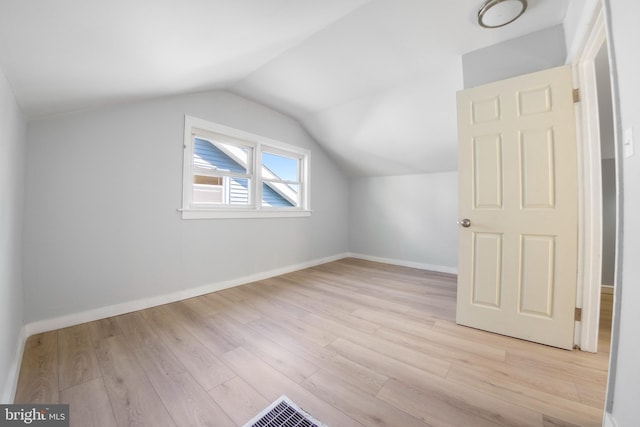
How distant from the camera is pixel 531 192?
1716 millimetres

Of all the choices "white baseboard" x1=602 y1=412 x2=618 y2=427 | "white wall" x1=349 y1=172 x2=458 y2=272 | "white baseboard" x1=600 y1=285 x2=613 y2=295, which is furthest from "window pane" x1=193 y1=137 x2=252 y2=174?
"white baseboard" x1=600 y1=285 x2=613 y2=295

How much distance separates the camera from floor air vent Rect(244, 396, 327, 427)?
1.04 metres

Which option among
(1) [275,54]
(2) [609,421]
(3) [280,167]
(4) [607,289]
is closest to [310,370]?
(2) [609,421]

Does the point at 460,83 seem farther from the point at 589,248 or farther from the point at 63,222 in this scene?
the point at 63,222

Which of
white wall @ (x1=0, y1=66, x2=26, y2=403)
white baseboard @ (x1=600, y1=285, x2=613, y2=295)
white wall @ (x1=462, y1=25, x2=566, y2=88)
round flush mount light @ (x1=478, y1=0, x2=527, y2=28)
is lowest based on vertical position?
white baseboard @ (x1=600, y1=285, x2=613, y2=295)

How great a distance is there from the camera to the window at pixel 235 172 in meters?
2.66

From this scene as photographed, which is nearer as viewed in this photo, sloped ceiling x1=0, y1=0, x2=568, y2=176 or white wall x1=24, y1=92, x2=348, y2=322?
sloped ceiling x1=0, y1=0, x2=568, y2=176

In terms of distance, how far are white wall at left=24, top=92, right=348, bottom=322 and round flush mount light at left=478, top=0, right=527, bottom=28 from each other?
8.56 feet

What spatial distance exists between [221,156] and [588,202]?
3.68 m

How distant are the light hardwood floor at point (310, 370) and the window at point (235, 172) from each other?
4.25 ft

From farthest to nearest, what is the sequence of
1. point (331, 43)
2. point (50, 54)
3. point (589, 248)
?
point (331, 43) → point (589, 248) → point (50, 54)

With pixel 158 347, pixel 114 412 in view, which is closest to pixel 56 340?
pixel 158 347

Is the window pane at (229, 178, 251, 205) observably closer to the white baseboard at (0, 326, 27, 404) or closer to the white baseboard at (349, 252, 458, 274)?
the white baseboard at (0, 326, 27, 404)

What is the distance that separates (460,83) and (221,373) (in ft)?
10.6
